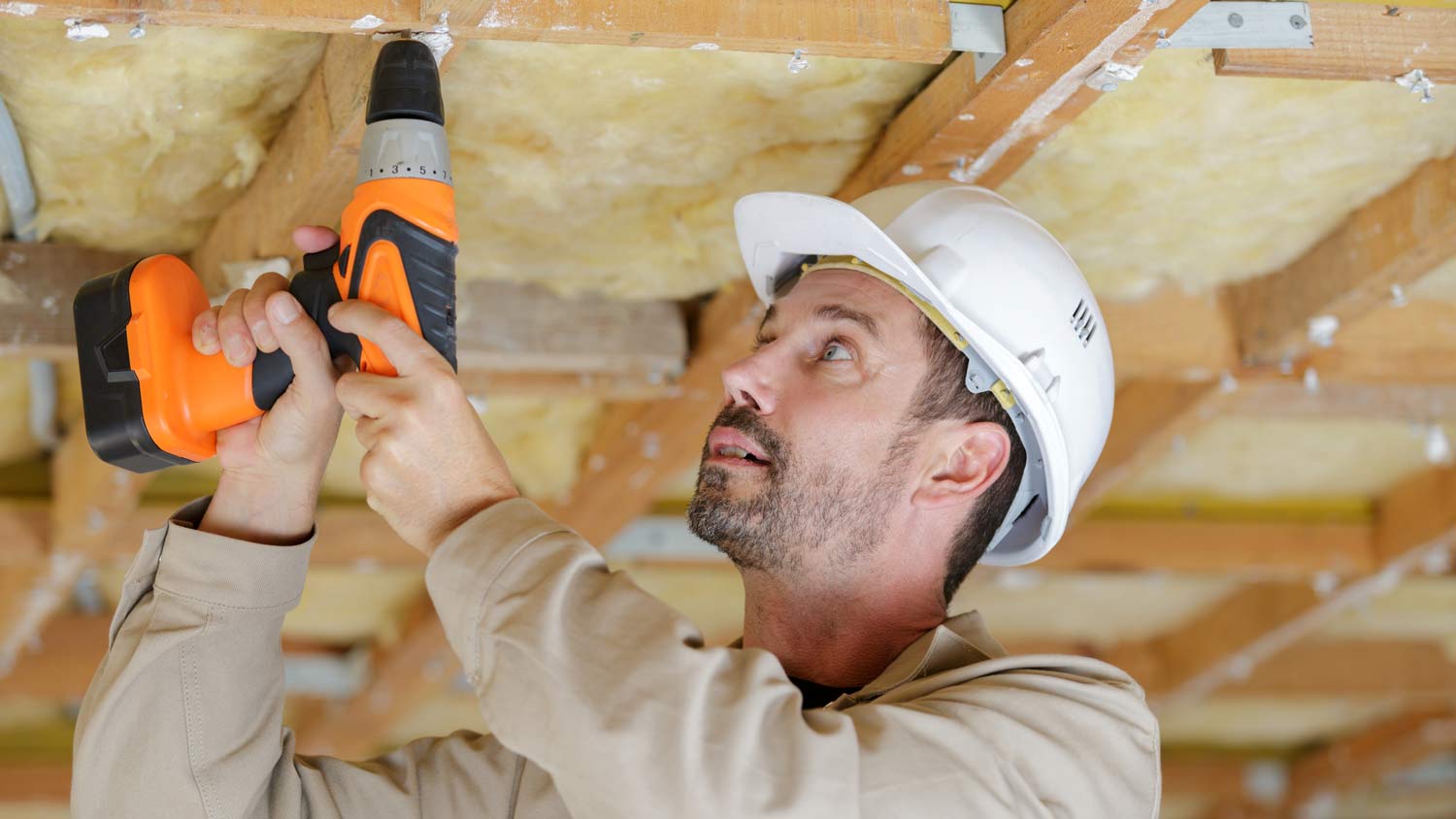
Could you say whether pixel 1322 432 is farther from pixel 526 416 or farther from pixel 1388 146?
pixel 526 416

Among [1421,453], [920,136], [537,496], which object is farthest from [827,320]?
[1421,453]

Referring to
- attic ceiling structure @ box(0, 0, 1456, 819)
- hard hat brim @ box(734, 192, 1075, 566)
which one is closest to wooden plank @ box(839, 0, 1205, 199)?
attic ceiling structure @ box(0, 0, 1456, 819)

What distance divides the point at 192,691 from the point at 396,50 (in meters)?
0.61

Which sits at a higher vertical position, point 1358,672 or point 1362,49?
point 1362,49

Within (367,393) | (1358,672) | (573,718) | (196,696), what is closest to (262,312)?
(367,393)

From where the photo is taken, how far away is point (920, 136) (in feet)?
5.76

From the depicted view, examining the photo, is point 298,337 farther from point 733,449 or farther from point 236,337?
point 733,449

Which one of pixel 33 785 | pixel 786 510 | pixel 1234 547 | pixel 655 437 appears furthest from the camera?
pixel 33 785

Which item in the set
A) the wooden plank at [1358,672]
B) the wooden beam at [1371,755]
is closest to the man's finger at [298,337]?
the wooden plank at [1358,672]

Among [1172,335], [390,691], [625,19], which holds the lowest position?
[390,691]

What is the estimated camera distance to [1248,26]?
Result: 1.56 metres

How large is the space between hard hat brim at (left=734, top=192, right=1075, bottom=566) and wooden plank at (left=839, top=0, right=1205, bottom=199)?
16 centimetres

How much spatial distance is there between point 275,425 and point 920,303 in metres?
0.68

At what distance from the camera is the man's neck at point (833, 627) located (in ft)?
5.27
